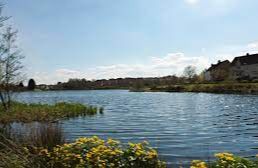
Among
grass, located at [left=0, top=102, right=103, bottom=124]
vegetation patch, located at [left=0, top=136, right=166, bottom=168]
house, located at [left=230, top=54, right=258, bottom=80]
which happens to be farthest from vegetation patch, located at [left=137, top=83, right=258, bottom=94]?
vegetation patch, located at [left=0, top=136, right=166, bottom=168]

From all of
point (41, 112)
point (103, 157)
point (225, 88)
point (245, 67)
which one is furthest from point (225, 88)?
point (103, 157)

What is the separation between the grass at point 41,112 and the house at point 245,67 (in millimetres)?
103112

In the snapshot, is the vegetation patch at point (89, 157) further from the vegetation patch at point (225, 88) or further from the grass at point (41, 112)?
the vegetation patch at point (225, 88)


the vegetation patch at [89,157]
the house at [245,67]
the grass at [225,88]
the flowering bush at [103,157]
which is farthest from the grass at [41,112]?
the house at [245,67]

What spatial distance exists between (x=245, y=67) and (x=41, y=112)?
118744 mm

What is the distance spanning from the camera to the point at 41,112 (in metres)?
34.5

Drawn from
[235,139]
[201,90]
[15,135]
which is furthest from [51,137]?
[201,90]

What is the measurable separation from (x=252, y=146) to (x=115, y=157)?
1331 cm

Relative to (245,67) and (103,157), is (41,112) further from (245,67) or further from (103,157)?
(245,67)

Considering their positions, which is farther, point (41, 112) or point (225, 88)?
point (225, 88)

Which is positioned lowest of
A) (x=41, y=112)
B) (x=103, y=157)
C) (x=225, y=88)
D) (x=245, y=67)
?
(x=41, y=112)

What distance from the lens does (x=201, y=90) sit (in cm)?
11194

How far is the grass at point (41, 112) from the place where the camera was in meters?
30.6

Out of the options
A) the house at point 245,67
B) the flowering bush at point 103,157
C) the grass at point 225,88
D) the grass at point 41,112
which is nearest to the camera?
the flowering bush at point 103,157
